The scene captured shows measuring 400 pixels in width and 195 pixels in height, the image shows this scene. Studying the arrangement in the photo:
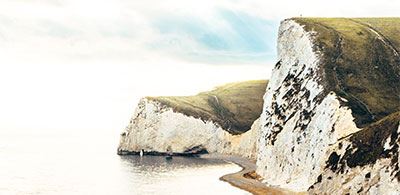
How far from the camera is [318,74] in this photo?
111500mm

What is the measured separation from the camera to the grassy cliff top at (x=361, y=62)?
104m

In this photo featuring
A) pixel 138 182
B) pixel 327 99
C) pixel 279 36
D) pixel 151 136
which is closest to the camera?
pixel 327 99

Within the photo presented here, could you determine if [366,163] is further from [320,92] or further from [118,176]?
[118,176]

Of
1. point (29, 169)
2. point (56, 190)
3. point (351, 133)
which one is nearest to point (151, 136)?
point (29, 169)

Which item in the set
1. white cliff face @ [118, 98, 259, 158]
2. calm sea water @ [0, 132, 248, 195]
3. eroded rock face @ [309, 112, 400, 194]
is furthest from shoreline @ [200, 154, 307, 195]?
white cliff face @ [118, 98, 259, 158]

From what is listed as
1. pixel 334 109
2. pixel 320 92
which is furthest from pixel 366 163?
pixel 320 92

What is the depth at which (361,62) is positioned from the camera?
118500 mm

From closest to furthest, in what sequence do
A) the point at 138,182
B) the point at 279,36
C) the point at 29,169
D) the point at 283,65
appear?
the point at 138,182 < the point at 283,65 < the point at 279,36 < the point at 29,169

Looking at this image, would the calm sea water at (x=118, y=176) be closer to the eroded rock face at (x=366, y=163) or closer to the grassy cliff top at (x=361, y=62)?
the eroded rock face at (x=366, y=163)

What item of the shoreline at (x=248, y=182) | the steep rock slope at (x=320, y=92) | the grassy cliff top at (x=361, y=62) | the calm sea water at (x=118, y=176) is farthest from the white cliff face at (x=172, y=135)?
the grassy cliff top at (x=361, y=62)

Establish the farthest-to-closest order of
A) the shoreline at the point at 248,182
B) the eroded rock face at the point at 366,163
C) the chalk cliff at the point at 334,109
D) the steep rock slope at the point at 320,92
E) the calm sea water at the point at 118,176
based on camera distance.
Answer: the calm sea water at the point at 118,176 < the shoreline at the point at 248,182 < the steep rock slope at the point at 320,92 < the chalk cliff at the point at 334,109 < the eroded rock face at the point at 366,163

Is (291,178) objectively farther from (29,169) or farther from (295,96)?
(29,169)

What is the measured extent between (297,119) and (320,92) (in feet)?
23.7

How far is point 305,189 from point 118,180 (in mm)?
48851
